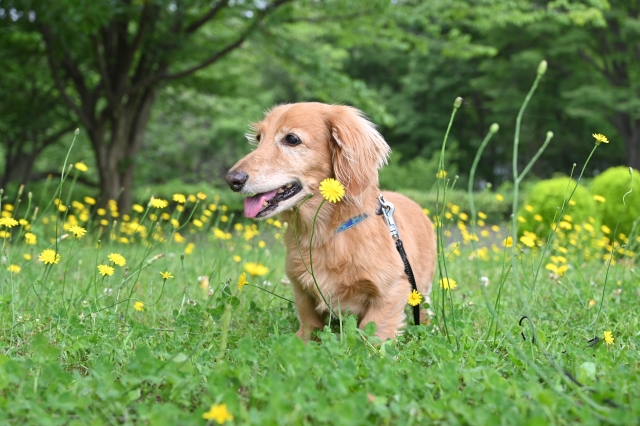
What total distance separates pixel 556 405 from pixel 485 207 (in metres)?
12.9

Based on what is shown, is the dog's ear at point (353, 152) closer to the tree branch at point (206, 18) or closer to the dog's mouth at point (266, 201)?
the dog's mouth at point (266, 201)

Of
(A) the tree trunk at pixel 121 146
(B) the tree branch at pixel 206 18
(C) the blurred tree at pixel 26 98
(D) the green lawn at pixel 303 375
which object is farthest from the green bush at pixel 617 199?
(C) the blurred tree at pixel 26 98

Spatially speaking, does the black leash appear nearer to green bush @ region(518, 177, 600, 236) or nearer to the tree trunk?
green bush @ region(518, 177, 600, 236)

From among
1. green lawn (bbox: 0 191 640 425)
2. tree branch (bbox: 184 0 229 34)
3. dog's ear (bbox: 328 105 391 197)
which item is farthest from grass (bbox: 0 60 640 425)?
tree branch (bbox: 184 0 229 34)

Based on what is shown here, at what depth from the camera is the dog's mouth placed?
2.30m

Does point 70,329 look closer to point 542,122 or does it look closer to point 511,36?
point 511,36

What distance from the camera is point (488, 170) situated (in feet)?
82.9

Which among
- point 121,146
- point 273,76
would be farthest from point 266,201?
point 273,76

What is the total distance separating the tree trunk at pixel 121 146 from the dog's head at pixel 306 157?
6960 millimetres

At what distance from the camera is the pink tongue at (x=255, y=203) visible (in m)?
2.30

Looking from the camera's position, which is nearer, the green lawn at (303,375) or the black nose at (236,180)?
the green lawn at (303,375)

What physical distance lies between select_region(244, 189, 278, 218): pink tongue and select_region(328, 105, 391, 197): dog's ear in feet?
1.12

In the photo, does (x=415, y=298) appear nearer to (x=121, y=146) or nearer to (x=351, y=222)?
(x=351, y=222)

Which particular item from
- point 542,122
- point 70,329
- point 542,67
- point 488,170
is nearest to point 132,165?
point 70,329
